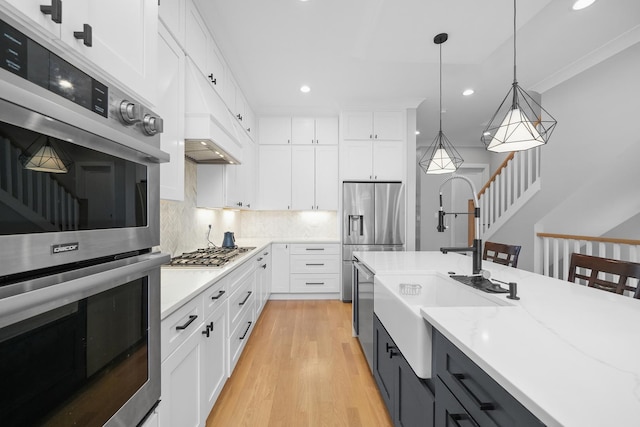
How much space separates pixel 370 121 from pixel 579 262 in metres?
3.05

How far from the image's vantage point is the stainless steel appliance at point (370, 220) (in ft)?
13.2

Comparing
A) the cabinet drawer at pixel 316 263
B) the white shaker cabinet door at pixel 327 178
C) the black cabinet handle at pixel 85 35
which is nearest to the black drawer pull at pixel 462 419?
the black cabinet handle at pixel 85 35

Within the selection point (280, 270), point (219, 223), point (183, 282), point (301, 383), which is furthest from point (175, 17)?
point (280, 270)

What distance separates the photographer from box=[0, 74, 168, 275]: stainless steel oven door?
1.54 ft

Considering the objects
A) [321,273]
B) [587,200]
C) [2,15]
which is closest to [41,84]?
[2,15]

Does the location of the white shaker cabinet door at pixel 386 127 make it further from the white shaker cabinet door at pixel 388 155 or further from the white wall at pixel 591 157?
the white wall at pixel 591 157

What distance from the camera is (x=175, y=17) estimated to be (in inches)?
67.7

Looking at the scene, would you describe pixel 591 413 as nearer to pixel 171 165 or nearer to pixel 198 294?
pixel 198 294

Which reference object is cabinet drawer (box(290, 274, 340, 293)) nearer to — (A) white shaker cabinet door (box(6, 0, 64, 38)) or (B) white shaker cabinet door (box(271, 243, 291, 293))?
(B) white shaker cabinet door (box(271, 243, 291, 293))

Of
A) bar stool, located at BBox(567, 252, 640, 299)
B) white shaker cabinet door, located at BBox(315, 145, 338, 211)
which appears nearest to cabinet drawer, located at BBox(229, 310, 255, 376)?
white shaker cabinet door, located at BBox(315, 145, 338, 211)

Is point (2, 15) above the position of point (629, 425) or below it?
above

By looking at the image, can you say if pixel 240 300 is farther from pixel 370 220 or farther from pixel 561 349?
pixel 370 220

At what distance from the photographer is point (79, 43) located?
2.19 ft

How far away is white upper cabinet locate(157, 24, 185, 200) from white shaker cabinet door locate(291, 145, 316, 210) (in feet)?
8.67
